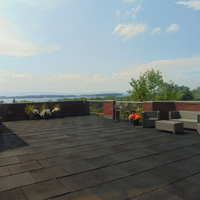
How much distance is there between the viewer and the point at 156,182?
3.07 meters

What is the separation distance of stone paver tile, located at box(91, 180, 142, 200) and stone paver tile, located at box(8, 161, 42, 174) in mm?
1440

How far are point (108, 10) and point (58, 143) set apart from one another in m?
7.82

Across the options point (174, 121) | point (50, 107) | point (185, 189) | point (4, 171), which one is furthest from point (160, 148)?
point (50, 107)

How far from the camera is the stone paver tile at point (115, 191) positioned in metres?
2.64

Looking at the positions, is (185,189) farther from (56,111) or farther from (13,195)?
(56,111)

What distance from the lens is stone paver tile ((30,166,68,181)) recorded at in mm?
3266

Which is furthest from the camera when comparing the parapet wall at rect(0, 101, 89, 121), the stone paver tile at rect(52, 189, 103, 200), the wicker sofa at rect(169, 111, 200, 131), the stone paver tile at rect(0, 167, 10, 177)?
the parapet wall at rect(0, 101, 89, 121)

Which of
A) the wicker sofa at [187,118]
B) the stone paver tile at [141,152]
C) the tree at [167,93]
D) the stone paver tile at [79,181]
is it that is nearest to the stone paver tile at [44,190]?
the stone paver tile at [79,181]

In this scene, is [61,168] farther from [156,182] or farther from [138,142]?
[138,142]

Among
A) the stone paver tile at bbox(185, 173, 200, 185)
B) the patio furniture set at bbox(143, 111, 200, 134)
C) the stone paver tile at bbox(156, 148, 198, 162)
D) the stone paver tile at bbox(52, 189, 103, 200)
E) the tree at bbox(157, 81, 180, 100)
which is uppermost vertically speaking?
the tree at bbox(157, 81, 180, 100)

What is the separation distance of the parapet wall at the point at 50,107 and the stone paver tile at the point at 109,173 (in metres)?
8.97

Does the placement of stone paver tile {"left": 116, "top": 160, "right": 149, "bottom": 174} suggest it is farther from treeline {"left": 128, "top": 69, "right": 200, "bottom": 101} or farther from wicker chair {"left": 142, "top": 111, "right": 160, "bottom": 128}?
treeline {"left": 128, "top": 69, "right": 200, "bottom": 101}

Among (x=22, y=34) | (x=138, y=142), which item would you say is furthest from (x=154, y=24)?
(x=138, y=142)

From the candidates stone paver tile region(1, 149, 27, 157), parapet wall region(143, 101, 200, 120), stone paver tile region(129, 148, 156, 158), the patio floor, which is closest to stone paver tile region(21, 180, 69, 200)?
the patio floor
